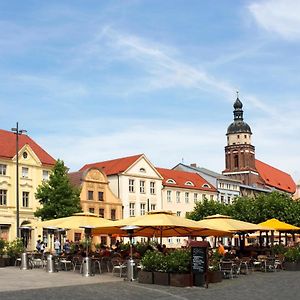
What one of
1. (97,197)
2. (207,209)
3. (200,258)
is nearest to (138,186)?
(97,197)

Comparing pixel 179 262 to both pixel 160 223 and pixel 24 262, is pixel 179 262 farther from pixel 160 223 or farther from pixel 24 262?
pixel 24 262

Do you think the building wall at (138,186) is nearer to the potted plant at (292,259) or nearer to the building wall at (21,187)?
the building wall at (21,187)

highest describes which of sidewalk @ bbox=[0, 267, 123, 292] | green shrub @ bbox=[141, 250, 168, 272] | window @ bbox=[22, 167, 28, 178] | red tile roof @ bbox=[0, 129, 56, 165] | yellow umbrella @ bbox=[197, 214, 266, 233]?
red tile roof @ bbox=[0, 129, 56, 165]

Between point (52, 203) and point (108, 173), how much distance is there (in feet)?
72.8

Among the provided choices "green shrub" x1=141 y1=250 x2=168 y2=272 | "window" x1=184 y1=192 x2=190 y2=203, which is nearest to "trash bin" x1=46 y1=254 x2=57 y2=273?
"green shrub" x1=141 y1=250 x2=168 y2=272

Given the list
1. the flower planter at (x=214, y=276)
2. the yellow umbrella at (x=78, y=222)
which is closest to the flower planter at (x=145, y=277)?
the flower planter at (x=214, y=276)

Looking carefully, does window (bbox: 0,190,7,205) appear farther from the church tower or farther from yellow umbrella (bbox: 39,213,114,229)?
the church tower

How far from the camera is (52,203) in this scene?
164 ft

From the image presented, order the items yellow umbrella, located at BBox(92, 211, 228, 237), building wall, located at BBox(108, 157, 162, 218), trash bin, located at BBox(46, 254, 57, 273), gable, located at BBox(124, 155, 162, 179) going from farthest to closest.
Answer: gable, located at BBox(124, 155, 162, 179) < building wall, located at BBox(108, 157, 162, 218) < trash bin, located at BBox(46, 254, 57, 273) < yellow umbrella, located at BBox(92, 211, 228, 237)

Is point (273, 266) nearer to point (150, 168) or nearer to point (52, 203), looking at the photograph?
point (52, 203)

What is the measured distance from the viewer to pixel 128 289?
18.3 m

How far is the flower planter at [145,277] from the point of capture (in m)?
20.1

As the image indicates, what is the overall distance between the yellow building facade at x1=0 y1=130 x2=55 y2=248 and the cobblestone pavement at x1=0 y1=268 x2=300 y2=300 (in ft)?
112

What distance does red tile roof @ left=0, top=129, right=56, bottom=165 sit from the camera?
5851 cm
